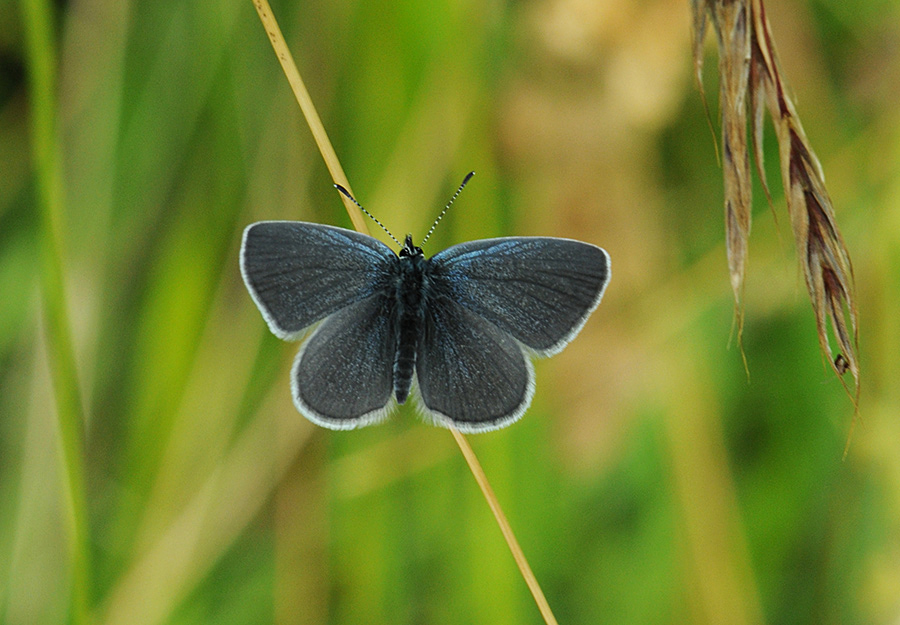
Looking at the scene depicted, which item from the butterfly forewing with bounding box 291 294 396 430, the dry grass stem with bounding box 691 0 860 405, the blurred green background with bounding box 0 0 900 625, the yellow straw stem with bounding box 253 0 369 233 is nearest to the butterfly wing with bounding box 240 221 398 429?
the butterfly forewing with bounding box 291 294 396 430

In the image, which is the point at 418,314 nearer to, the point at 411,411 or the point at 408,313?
the point at 408,313

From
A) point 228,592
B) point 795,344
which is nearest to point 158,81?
point 228,592

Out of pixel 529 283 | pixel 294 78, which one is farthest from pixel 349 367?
pixel 294 78

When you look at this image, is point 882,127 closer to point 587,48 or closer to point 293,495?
point 587,48

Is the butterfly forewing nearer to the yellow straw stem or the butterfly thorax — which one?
the butterfly thorax

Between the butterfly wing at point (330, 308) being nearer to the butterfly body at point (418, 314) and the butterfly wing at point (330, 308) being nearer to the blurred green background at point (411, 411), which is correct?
the butterfly body at point (418, 314)
